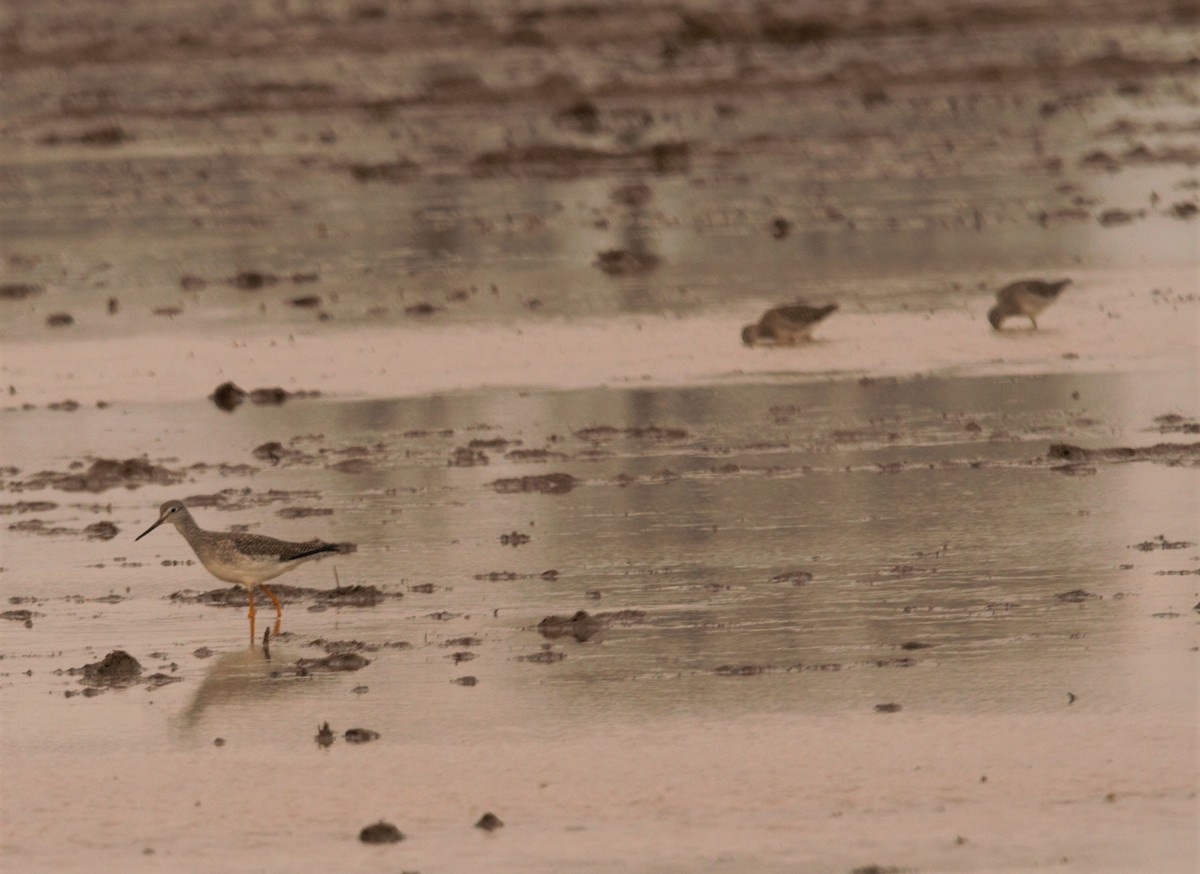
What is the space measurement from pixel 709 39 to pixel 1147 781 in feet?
155

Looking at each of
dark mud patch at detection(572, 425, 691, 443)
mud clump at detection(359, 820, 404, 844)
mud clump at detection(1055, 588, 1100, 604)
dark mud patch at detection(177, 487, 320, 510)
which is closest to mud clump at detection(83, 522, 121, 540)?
dark mud patch at detection(177, 487, 320, 510)

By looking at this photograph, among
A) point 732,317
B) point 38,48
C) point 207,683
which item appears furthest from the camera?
point 38,48

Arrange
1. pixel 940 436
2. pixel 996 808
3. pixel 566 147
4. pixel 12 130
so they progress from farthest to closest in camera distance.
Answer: pixel 12 130
pixel 566 147
pixel 940 436
pixel 996 808

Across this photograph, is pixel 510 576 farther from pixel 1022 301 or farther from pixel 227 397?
pixel 1022 301

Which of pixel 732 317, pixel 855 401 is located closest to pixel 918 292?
pixel 732 317

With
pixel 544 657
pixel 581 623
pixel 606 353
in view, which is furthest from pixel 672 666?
pixel 606 353

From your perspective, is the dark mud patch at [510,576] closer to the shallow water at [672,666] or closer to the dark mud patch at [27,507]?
the shallow water at [672,666]

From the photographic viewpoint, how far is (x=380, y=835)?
24.7 ft

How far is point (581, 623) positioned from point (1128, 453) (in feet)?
14.0

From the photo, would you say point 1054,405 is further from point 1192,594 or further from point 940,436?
point 1192,594

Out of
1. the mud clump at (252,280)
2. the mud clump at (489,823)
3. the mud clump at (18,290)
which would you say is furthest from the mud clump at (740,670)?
the mud clump at (18,290)

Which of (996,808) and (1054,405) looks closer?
(996,808)

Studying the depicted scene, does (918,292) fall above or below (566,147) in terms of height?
below

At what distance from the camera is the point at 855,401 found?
14.6 m
